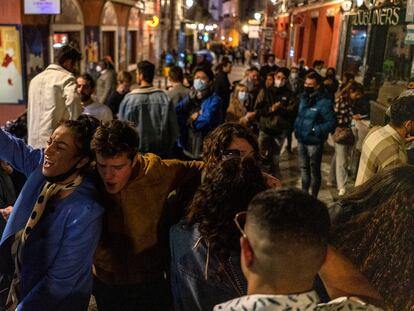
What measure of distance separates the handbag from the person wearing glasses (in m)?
5.51

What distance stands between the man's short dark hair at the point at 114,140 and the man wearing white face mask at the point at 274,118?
4184mm

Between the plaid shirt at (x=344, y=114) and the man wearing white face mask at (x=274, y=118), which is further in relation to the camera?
the plaid shirt at (x=344, y=114)

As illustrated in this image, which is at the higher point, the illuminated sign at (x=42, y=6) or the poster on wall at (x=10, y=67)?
the illuminated sign at (x=42, y=6)

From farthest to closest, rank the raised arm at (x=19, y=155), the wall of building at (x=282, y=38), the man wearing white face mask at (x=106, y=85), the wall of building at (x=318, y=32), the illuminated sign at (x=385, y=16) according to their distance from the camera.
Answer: the wall of building at (x=282, y=38) < the wall of building at (x=318, y=32) < the illuminated sign at (x=385, y=16) < the man wearing white face mask at (x=106, y=85) < the raised arm at (x=19, y=155)

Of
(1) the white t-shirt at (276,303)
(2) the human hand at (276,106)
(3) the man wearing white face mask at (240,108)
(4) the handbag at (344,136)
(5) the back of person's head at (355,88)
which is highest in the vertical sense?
(5) the back of person's head at (355,88)

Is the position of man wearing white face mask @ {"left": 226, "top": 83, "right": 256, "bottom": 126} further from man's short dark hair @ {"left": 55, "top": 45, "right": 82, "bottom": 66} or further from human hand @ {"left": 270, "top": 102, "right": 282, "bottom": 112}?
man's short dark hair @ {"left": 55, "top": 45, "right": 82, "bottom": 66}

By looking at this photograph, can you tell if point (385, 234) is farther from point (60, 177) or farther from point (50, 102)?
point (50, 102)

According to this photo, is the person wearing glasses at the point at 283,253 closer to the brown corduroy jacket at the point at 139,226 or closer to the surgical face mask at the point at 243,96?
the brown corduroy jacket at the point at 139,226

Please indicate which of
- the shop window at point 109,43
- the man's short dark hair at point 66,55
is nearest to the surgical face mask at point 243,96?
the man's short dark hair at point 66,55

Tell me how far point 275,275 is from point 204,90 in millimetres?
4762

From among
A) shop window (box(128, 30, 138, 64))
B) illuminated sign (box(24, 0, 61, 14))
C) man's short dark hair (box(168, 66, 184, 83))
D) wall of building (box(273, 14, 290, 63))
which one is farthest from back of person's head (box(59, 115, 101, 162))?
wall of building (box(273, 14, 290, 63))

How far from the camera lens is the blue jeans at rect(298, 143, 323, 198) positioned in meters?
6.22

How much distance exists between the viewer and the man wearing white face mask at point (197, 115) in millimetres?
5758

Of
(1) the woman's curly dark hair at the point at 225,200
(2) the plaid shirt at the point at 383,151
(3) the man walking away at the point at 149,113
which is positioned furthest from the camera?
(3) the man walking away at the point at 149,113
